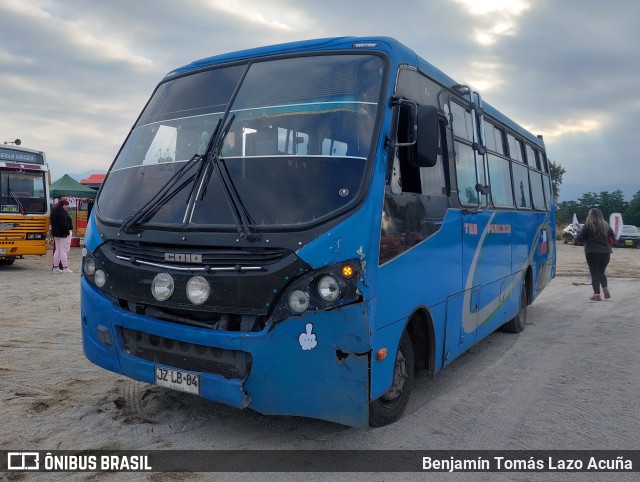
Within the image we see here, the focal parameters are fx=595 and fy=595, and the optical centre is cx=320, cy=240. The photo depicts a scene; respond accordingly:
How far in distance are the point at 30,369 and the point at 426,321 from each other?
A: 4.04 meters

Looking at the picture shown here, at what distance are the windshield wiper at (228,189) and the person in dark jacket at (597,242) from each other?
1037cm

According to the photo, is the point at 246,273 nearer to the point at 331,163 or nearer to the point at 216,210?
the point at 216,210

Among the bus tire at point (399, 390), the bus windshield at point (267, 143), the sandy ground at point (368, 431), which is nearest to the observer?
the bus windshield at point (267, 143)

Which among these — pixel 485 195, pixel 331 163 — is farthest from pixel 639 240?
pixel 331 163

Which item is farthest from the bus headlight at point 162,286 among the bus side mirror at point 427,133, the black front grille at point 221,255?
the bus side mirror at point 427,133

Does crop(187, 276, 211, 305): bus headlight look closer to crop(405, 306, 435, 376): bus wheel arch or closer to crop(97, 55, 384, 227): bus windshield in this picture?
crop(97, 55, 384, 227): bus windshield

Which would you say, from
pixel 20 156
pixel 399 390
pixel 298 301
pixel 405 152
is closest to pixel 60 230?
pixel 20 156

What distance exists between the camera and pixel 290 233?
12.5ft

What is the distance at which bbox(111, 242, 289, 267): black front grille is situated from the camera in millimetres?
3834

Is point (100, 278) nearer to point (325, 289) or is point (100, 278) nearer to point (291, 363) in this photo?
point (291, 363)

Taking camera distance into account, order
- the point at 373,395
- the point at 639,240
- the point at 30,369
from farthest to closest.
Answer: the point at 639,240
the point at 30,369
the point at 373,395

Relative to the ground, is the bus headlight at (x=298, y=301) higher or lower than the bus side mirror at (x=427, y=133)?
lower

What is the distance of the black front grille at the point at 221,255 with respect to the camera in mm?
3834

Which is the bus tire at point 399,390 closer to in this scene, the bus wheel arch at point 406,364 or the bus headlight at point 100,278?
the bus wheel arch at point 406,364
